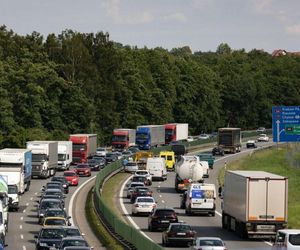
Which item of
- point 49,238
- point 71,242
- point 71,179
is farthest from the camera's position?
point 71,179

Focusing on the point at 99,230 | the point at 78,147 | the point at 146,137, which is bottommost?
the point at 99,230

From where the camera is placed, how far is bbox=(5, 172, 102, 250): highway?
4997 cm

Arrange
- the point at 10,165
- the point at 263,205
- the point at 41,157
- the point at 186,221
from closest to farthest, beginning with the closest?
the point at 263,205 → the point at 186,221 → the point at 10,165 → the point at 41,157

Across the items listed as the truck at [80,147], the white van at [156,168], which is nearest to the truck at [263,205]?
the white van at [156,168]

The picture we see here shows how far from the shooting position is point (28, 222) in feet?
201

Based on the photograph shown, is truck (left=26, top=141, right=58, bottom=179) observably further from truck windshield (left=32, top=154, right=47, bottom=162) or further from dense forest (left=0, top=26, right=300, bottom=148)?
dense forest (left=0, top=26, right=300, bottom=148)

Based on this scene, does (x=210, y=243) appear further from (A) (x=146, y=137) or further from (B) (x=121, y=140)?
(A) (x=146, y=137)

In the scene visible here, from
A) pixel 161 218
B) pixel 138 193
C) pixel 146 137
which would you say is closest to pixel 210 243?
pixel 161 218

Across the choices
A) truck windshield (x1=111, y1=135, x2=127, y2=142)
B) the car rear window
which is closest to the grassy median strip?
the car rear window

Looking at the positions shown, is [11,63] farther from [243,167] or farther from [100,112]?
[243,167]

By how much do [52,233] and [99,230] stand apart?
1003 cm

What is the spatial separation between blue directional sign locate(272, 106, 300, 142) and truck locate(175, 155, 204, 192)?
7.89m

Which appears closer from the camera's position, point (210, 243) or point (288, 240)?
point (288, 240)

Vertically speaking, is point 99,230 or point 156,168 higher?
point 156,168
